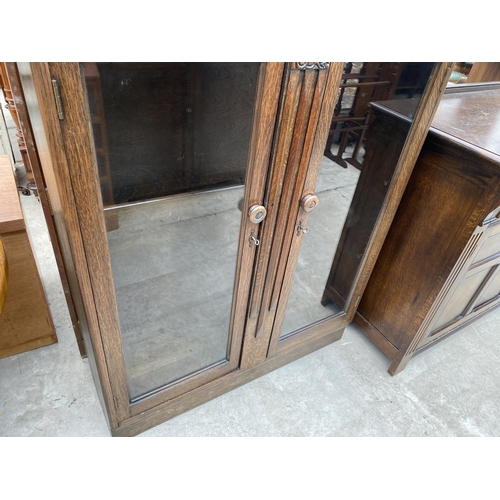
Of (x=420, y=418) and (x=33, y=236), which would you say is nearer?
(x=420, y=418)

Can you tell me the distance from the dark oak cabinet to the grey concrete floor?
0.08 meters

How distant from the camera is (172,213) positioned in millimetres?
938

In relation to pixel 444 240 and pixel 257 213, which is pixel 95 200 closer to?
pixel 257 213

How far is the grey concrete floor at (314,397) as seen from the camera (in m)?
1.17

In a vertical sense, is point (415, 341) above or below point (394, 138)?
below

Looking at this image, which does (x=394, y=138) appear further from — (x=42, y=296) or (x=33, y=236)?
(x=33, y=236)

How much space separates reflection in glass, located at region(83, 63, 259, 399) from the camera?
77 cm

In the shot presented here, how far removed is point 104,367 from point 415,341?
0.98m
